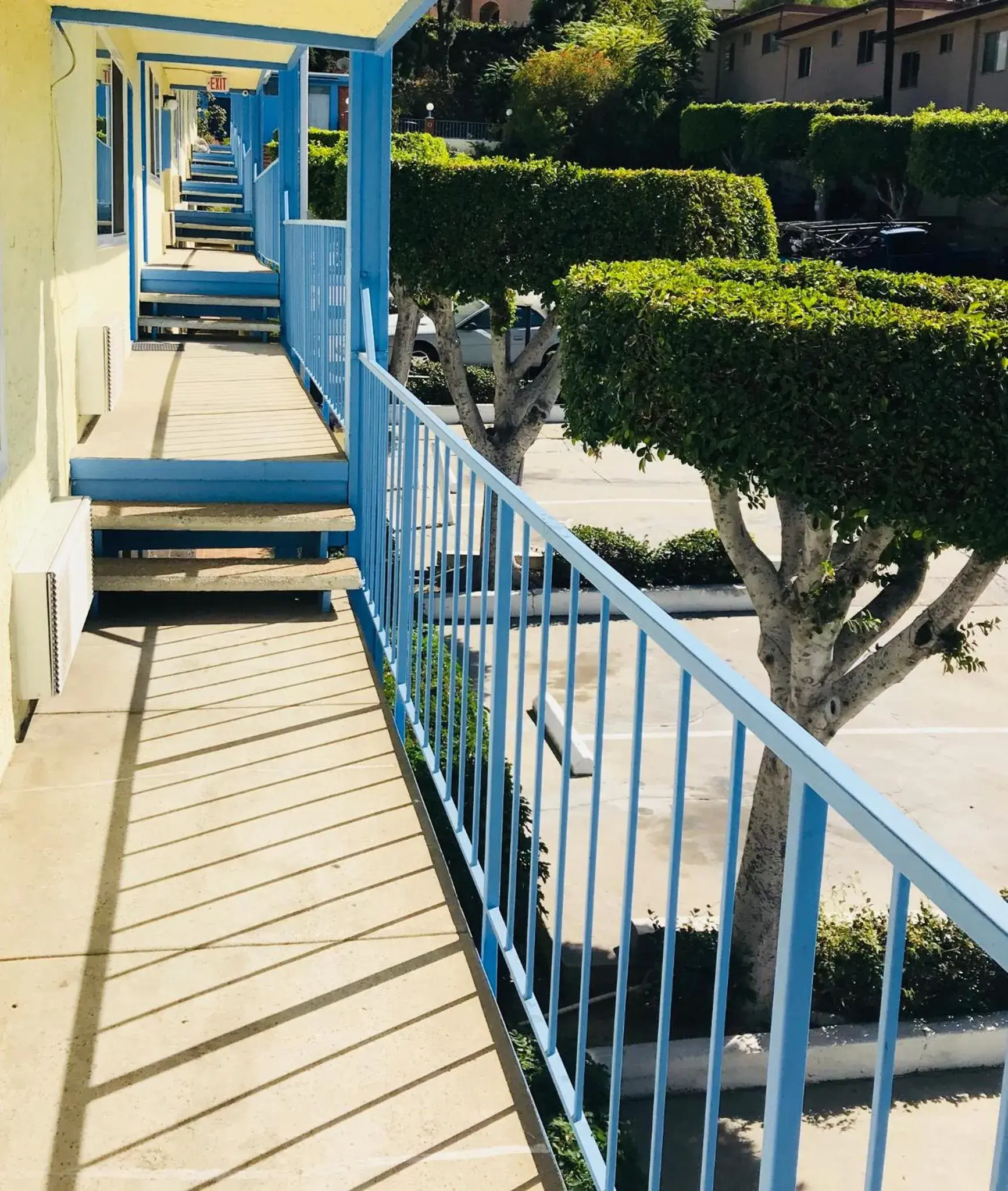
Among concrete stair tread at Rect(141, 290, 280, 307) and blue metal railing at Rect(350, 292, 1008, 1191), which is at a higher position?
concrete stair tread at Rect(141, 290, 280, 307)

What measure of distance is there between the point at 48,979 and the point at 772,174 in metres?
41.6

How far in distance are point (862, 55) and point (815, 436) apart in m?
41.3

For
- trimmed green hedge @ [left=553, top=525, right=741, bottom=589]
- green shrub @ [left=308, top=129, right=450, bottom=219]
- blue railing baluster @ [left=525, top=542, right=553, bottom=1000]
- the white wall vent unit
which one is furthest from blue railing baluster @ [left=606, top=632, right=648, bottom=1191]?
trimmed green hedge @ [left=553, top=525, right=741, bottom=589]

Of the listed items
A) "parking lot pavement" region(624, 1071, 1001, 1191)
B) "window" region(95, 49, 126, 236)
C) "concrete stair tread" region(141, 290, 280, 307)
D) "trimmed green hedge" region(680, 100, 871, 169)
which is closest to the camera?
"parking lot pavement" region(624, 1071, 1001, 1191)

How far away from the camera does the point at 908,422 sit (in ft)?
17.1

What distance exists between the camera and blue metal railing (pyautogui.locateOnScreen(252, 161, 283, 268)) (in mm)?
12586

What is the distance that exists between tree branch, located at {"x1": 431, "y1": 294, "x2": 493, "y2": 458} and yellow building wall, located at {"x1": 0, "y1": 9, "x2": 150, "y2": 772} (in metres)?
5.26

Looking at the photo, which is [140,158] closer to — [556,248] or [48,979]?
[556,248]

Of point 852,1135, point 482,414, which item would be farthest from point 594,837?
point 482,414

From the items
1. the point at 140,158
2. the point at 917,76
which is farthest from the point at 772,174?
the point at 140,158

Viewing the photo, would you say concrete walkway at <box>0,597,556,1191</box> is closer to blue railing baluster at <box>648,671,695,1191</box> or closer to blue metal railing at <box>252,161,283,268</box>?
blue railing baluster at <box>648,671,695,1191</box>

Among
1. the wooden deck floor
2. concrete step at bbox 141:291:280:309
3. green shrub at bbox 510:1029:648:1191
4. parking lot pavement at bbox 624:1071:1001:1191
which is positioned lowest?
parking lot pavement at bbox 624:1071:1001:1191

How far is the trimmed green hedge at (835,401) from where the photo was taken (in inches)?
202

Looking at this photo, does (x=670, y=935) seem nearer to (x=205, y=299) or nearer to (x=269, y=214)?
(x=205, y=299)
